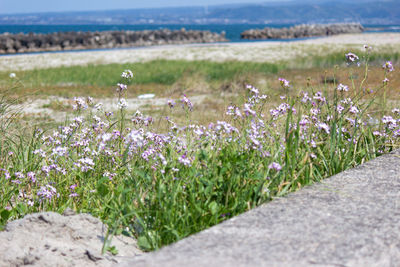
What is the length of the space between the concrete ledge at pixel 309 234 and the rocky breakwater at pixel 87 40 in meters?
41.4

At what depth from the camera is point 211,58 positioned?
21.3 metres

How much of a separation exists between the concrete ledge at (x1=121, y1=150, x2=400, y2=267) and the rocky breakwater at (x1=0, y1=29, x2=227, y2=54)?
136 ft

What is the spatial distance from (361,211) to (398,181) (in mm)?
683

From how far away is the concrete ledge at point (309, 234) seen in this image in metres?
2.00

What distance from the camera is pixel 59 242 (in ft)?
8.38

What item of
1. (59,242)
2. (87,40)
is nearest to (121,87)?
(59,242)

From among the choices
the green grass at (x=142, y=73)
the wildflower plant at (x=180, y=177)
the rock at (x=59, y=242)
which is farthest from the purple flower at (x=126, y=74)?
the green grass at (x=142, y=73)

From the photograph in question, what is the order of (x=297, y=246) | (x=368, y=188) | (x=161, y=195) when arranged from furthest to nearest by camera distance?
1. (x=368, y=188)
2. (x=161, y=195)
3. (x=297, y=246)

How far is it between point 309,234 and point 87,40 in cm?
4732

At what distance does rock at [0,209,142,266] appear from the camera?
7.95ft

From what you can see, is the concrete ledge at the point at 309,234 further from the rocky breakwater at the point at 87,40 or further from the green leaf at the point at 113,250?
the rocky breakwater at the point at 87,40

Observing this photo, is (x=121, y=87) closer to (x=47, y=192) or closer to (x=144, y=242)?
(x=47, y=192)

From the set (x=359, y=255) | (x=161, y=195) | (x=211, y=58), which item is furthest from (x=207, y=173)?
(x=211, y=58)

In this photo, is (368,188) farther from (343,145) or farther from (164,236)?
(164,236)
